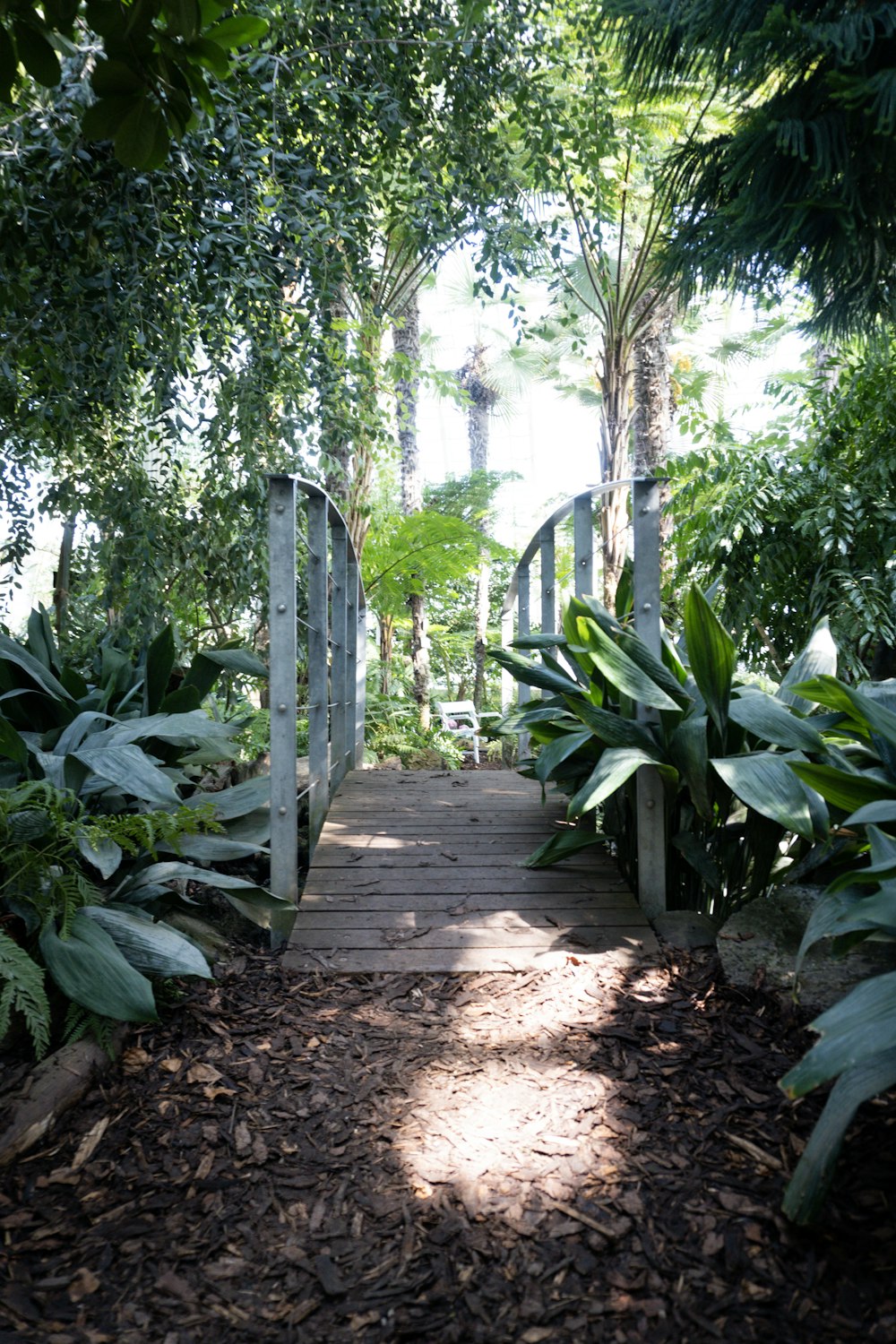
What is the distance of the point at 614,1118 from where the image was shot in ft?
5.80

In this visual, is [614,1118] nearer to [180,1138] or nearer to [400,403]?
[180,1138]

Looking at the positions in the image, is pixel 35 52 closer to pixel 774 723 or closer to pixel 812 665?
pixel 774 723

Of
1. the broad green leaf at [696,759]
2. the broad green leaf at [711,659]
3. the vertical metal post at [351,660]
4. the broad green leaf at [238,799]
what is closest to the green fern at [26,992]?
the broad green leaf at [238,799]

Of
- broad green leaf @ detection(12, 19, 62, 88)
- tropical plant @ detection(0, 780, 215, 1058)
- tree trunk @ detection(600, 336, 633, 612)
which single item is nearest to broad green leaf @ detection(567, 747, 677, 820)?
tropical plant @ detection(0, 780, 215, 1058)

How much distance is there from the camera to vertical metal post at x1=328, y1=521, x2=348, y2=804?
13.4ft

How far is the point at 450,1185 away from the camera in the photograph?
5.22 feet

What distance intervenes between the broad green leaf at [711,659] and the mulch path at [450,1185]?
743mm

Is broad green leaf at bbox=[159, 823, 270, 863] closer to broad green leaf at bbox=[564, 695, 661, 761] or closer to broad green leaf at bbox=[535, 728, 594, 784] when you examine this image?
broad green leaf at bbox=[535, 728, 594, 784]

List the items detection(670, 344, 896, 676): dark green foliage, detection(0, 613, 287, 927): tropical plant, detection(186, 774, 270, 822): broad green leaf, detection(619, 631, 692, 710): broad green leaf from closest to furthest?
detection(0, 613, 287, 927): tropical plant
detection(619, 631, 692, 710): broad green leaf
detection(186, 774, 270, 822): broad green leaf
detection(670, 344, 896, 676): dark green foliage

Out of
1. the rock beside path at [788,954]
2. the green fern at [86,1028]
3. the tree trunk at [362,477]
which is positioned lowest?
the green fern at [86,1028]

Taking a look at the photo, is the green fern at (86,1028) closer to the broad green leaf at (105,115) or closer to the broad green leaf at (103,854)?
the broad green leaf at (103,854)

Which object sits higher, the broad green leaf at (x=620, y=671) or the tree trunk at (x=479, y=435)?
the tree trunk at (x=479, y=435)

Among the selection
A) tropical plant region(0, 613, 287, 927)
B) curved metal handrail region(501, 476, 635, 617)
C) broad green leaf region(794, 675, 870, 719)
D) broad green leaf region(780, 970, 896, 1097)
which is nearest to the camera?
broad green leaf region(780, 970, 896, 1097)

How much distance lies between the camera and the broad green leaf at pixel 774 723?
211 cm
